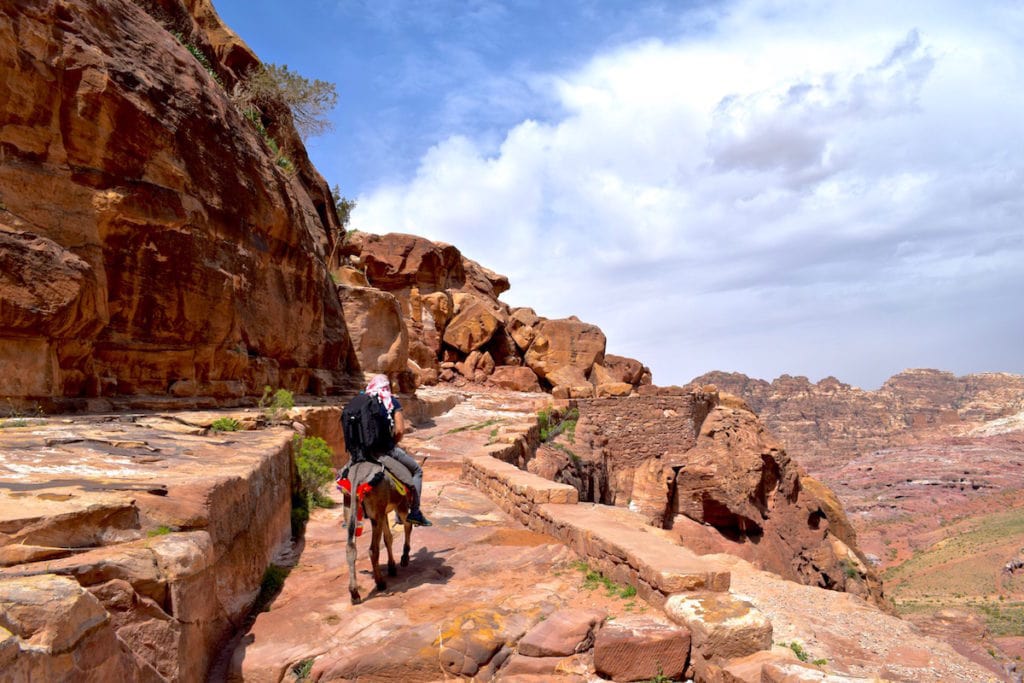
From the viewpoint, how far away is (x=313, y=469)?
8430 millimetres

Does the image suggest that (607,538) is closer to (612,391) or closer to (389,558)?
(389,558)

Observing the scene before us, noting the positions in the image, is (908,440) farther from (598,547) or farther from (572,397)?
(598,547)

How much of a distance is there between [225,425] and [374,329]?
9186 millimetres

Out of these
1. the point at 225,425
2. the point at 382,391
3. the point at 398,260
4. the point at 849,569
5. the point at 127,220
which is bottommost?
the point at 849,569

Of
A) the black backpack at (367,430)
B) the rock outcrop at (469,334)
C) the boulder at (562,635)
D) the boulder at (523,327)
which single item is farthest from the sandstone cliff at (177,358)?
the boulder at (523,327)

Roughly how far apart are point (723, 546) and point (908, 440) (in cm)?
9598

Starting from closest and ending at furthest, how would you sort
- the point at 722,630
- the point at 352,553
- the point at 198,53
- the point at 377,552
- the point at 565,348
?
the point at 722,630 → the point at 352,553 → the point at 377,552 → the point at 198,53 → the point at 565,348

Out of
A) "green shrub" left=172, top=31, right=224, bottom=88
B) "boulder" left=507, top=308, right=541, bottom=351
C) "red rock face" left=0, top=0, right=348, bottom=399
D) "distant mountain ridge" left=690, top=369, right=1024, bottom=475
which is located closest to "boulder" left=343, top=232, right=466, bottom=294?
"boulder" left=507, top=308, right=541, bottom=351

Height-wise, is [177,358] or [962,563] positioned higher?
[177,358]

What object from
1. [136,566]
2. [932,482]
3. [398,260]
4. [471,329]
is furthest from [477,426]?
[932,482]

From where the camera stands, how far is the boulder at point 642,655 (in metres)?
3.81

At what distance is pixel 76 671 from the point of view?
2.26 meters

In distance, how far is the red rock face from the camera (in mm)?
7113

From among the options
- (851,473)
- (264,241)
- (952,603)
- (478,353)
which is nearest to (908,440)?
(851,473)
